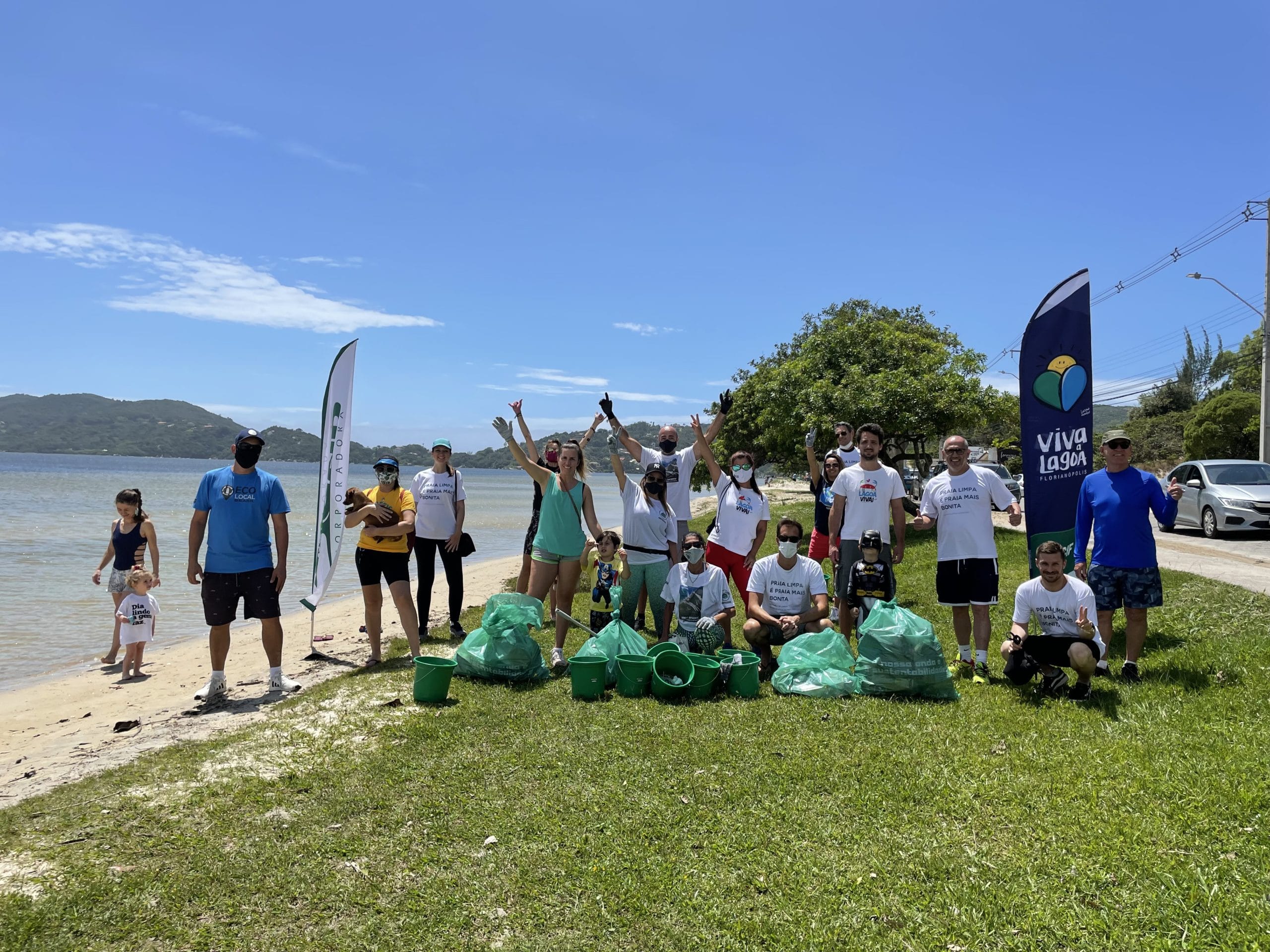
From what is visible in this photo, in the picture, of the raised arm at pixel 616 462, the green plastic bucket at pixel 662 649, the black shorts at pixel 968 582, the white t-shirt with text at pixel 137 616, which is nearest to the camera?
the green plastic bucket at pixel 662 649

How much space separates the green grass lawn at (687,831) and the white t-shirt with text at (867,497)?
1804mm

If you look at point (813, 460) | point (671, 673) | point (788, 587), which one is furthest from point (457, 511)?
point (813, 460)

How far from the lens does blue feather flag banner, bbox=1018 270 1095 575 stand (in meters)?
6.65

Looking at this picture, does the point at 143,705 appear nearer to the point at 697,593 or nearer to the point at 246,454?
the point at 246,454

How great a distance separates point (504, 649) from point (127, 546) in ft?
14.8

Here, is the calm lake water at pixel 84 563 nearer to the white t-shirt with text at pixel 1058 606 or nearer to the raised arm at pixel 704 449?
the raised arm at pixel 704 449

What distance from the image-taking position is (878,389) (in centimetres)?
1677

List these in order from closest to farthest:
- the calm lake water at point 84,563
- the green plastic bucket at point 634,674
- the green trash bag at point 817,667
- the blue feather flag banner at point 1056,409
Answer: the green trash bag at point 817,667 → the green plastic bucket at point 634,674 → the blue feather flag banner at point 1056,409 → the calm lake water at point 84,563

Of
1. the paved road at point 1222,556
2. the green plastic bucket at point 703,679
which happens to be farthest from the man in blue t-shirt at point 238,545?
the paved road at point 1222,556

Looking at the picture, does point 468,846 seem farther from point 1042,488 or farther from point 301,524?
point 301,524

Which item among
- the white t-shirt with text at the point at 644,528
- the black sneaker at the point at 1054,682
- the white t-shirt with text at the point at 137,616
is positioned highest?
the white t-shirt with text at the point at 644,528

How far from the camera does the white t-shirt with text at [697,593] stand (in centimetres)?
643

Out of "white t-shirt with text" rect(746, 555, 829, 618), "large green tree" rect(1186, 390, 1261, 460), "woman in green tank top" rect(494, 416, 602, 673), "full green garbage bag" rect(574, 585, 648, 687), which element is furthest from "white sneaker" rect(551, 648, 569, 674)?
"large green tree" rect(1186, 390, 1261, 460)

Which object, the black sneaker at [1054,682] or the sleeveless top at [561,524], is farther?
the sleeveless top at [561,524]
